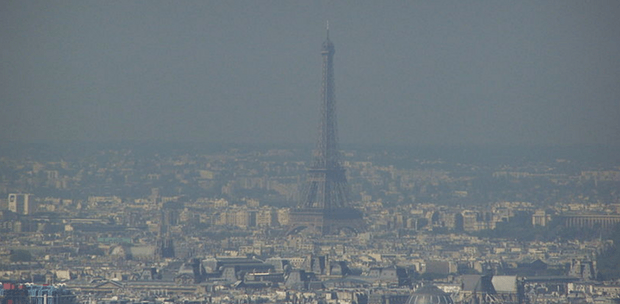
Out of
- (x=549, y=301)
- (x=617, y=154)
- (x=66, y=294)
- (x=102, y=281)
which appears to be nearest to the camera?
(x=66, y=294)

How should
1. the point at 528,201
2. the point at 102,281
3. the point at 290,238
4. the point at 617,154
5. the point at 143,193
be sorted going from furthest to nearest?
1. the point at 143,193
2. the point at 528,201
3. the point at 617,154
4. the point at 290,238
5. the point at 102,281

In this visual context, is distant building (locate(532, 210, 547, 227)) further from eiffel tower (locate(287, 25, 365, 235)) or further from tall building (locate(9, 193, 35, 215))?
tall building (locate(9, 193, 35, 215))

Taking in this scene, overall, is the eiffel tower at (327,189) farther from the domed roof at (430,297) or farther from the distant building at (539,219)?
the domed roof at (430,297)

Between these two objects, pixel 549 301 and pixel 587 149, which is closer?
pixel 549 301

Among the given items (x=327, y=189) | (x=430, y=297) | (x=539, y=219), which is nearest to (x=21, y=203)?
(x=327, y=189)

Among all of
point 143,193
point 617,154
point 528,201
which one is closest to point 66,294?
point 617,154

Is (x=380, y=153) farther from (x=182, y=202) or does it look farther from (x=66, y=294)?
(x=66, y=294)

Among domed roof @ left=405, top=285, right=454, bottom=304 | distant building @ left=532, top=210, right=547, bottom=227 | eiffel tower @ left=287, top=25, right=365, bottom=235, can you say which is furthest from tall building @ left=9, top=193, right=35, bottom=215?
domed roof @ left=405, top=285, right=454, bottom=304
